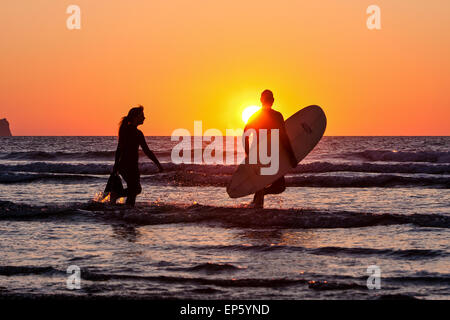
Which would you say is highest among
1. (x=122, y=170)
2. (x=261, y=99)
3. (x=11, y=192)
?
(x=261, y=99)

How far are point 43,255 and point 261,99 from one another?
4.62 metres

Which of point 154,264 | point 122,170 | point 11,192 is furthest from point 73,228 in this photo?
point 11,192

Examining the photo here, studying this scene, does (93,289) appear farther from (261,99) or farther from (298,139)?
(298,139)

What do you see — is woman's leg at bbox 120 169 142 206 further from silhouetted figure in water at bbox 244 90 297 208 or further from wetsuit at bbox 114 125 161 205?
silhouetted figure in water at bbox 244 90 297 208

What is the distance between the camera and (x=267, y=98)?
972 centimetres

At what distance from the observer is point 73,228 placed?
8.86 meters

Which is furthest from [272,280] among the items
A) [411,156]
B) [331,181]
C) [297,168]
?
[411,156]

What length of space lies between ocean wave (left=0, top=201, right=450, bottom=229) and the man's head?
188 cm

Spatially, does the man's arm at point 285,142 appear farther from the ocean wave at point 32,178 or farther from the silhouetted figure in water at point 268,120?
the ocean wave at point 32,178

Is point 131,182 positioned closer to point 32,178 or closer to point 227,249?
point 227,249

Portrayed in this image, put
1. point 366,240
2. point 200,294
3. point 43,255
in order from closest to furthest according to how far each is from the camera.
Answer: point 200,294 < point 43,255 < point 366,240

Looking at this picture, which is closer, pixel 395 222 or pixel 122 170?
pixel 395 222

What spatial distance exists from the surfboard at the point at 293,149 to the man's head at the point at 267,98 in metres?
0.67
